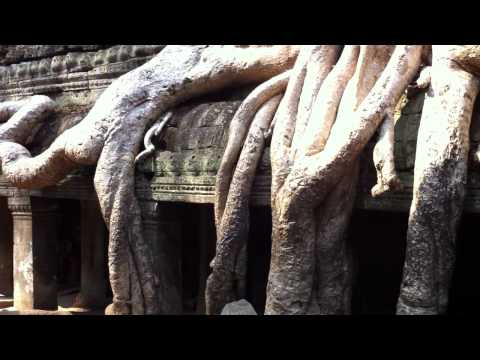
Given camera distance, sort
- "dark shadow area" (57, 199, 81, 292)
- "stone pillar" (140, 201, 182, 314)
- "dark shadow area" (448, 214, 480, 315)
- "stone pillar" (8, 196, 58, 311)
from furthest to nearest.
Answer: "dark shadow area" (57, 199, 81, 292) → "stone pillar" (8, 196, 58, 311) → "stone pillar" (140, 201, 182, 314) → "dark shadow area" (448, 214, 480, 315)

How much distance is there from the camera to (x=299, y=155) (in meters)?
3.36

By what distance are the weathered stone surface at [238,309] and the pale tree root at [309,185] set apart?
0.24 metres

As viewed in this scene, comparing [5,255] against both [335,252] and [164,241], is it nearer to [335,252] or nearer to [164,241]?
[164,241]

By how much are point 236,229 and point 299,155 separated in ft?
2.37

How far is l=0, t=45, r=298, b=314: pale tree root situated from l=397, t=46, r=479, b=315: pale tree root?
157cm

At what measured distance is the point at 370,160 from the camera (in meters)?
3.26

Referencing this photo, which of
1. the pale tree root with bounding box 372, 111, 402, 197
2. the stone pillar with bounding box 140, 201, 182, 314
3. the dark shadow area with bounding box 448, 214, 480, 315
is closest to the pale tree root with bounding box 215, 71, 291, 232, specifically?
the stone pillar with bounding box 140, 201, 182, 314

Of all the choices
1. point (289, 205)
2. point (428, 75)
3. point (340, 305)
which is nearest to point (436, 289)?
point (340, 305)

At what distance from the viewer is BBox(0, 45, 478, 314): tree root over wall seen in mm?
2857

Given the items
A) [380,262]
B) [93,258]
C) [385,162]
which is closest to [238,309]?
[385,162]

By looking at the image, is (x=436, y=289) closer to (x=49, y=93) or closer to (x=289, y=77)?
(x=289, y=77)

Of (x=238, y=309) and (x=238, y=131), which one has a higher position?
(x=238, y=131)

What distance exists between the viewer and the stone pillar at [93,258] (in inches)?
262

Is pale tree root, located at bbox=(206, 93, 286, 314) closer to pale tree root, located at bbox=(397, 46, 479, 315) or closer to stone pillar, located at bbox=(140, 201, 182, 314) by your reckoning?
stone pillar, located at bbox=(140, 201, 182, 314)
